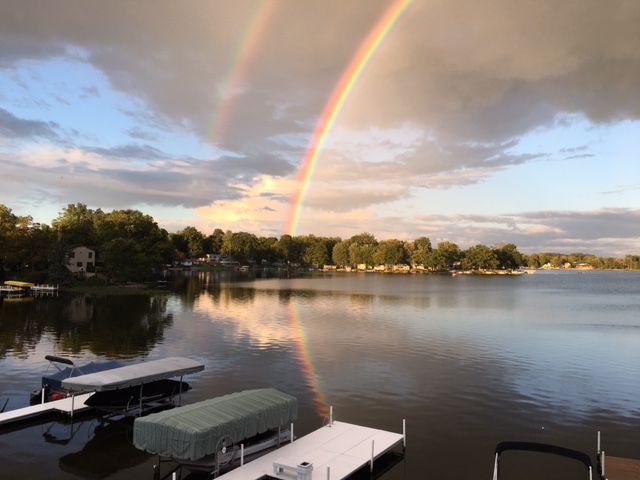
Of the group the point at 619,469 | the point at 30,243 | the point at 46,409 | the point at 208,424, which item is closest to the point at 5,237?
the point at 30,243

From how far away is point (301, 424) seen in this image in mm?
30438

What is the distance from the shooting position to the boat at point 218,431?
20906 mm

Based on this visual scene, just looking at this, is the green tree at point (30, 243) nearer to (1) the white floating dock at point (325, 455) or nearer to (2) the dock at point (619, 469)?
(1) the white floating dock at point (325, 455)

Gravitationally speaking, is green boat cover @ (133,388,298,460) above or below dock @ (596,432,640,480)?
above

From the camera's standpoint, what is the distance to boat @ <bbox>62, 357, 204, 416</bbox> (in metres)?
28.0

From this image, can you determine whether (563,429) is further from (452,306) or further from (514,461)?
(452,306)

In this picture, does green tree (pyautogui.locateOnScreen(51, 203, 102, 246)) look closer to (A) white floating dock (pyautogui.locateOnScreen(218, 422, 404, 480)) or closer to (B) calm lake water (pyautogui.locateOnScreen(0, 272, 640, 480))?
(B) calm lake water (pyautogui.locateOnScreen(0, 272, 640, 480))

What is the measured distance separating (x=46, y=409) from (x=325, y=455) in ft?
60.7

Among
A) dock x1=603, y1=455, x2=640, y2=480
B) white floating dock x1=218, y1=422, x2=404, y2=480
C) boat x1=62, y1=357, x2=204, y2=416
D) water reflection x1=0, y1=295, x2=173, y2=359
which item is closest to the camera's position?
white floating dock x1=218, y1=422, x2=404, y2=480

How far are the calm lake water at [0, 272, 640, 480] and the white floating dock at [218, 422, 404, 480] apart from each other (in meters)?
1.79

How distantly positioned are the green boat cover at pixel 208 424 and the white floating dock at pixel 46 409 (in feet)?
37.6

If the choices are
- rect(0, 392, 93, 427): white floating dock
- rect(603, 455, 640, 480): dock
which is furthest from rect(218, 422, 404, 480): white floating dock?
rect(0, 392, 93, 427): white floating dock

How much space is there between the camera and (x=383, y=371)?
149 feet

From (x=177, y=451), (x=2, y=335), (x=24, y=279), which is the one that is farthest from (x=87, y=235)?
(x=177, y=451)
